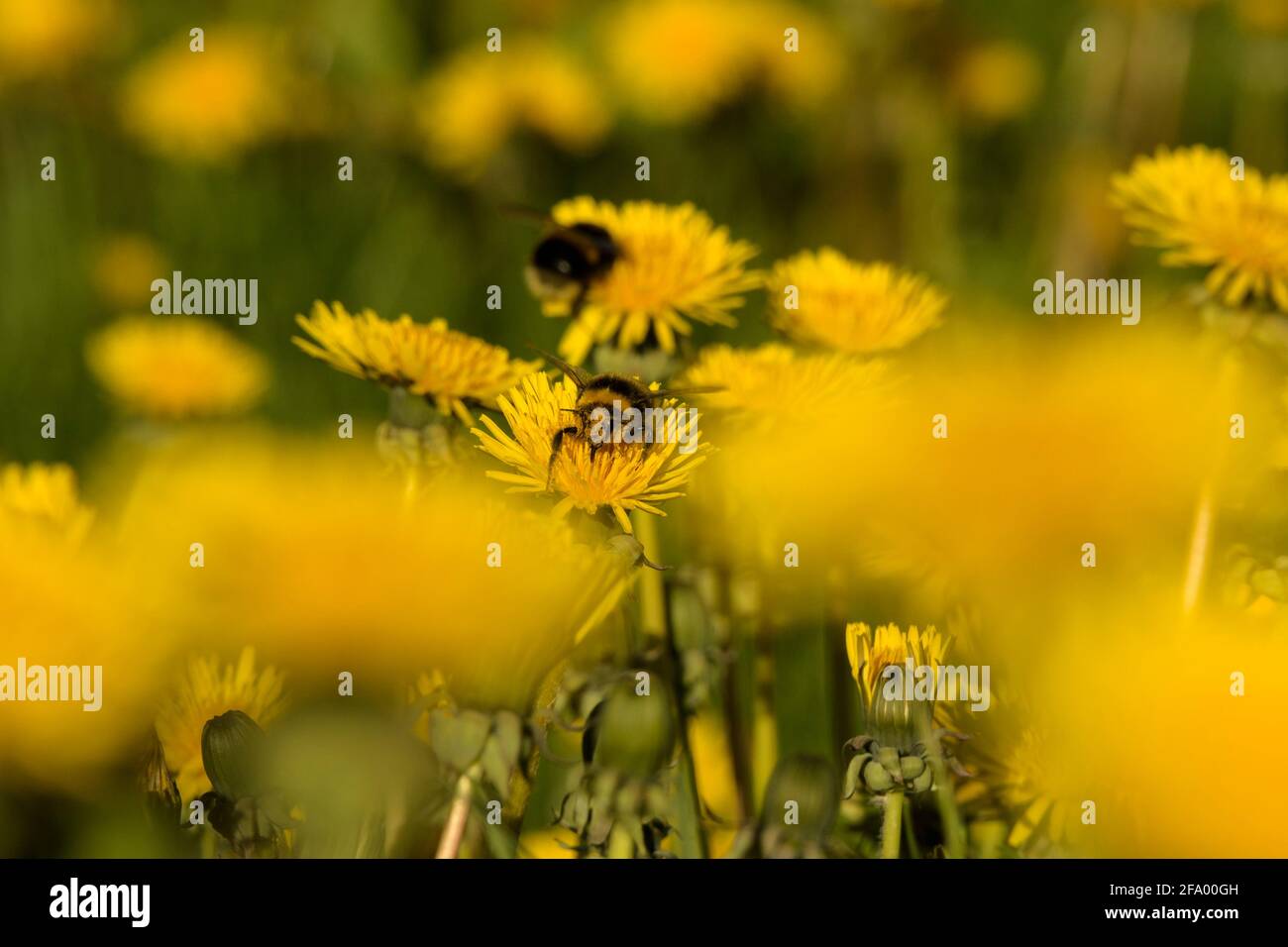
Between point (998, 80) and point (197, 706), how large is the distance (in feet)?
4.23

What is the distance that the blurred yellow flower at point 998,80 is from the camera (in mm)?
1413

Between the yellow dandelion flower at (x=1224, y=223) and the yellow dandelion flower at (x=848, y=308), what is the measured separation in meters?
0.11

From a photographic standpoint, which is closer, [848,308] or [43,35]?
[848,308]

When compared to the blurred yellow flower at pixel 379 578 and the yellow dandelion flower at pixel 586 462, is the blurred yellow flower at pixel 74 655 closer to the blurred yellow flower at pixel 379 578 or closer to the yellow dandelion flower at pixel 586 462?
the blurred yellow flower at pixel 379 578

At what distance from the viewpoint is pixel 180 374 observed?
0.89 meters

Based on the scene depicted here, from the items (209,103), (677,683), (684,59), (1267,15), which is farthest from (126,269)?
(1267,15)

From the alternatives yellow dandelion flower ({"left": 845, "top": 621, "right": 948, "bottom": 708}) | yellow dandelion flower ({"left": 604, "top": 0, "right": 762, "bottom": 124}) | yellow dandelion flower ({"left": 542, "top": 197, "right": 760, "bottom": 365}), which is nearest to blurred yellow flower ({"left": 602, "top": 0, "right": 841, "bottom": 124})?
yellow dandelion flower ({"left": 604, "top": 0, "right": 762, "bottom": 124})

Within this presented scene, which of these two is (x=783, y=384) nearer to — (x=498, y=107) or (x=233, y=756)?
(x=233, y=756)

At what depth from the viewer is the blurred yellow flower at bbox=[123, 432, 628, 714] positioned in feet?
1.36

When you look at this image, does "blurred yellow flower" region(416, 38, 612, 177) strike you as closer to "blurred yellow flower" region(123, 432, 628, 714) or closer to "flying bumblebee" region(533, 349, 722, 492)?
"blurred yellow flower" region(123, 432, 628, 714)

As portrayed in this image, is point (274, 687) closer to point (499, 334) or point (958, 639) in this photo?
point (958, 639)

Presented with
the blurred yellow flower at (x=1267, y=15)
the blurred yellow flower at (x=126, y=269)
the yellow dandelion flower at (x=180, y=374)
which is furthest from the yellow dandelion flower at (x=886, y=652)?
the blurred yellow flower at (x=1267, y=15)
